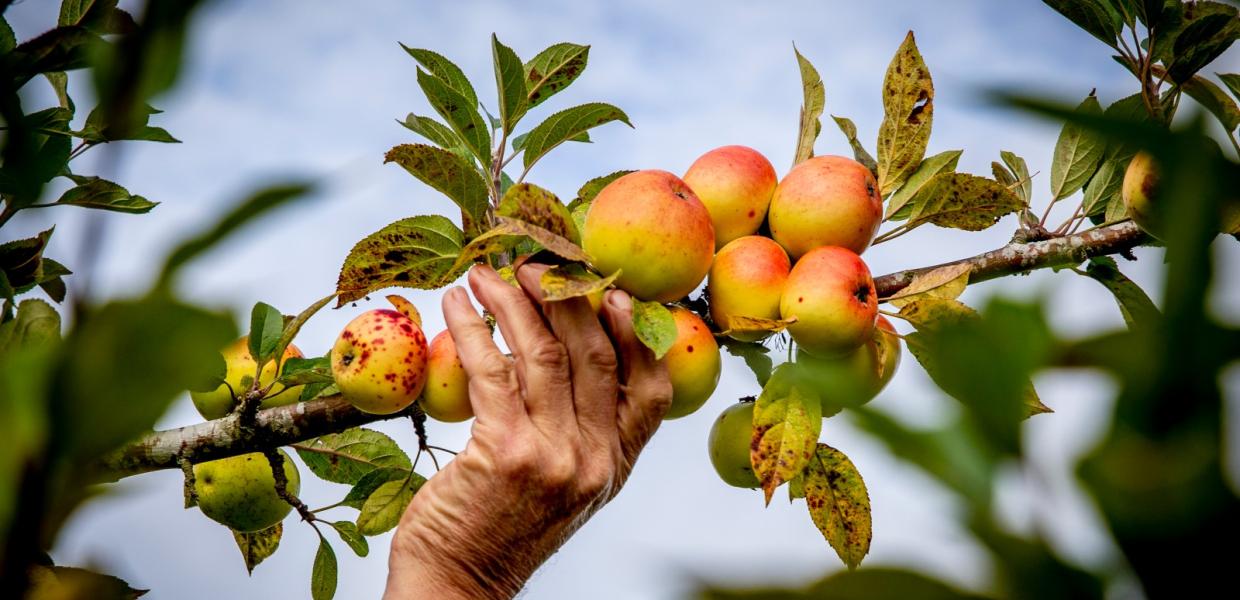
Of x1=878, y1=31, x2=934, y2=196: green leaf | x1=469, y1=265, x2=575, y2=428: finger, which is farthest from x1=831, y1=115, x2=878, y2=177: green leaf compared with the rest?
x1=469, y1=265, x2=575, y2=428: finger

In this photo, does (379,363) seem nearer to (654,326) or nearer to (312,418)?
(312,418)

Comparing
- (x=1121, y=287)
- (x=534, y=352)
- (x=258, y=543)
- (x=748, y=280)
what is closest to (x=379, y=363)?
(x=534, y=352)

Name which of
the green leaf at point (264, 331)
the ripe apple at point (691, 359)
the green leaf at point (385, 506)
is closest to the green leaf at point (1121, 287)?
the ripe apple at point (691, 359)

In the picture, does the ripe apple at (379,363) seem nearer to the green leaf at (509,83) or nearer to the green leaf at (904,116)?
the green leaf at (509,83)

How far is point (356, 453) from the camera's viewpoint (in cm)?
188

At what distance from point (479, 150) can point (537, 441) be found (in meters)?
0.57

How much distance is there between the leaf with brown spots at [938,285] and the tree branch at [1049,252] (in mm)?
82

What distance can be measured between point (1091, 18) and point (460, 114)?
1.14m

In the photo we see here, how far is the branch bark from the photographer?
5.18 feet

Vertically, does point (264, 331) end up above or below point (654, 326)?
below

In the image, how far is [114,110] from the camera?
37 centimetres

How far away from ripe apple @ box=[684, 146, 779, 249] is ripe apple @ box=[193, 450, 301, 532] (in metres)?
1.04

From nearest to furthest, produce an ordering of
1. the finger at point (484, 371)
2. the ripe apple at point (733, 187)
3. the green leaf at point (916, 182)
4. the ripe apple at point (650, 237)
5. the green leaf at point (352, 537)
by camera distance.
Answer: the ripe apple at point (650, 237), the finger at point (484, 371), the ripe apple at point (733, 187), the green leaf at point (916, 182), the green leaf at point (352, 537)

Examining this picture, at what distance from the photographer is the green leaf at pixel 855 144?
1.66 m
